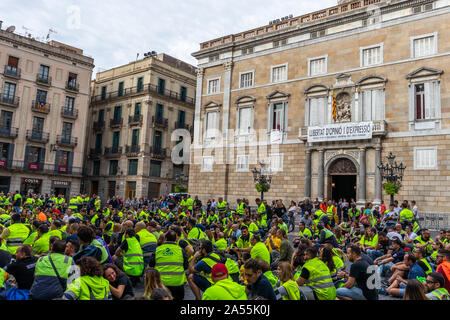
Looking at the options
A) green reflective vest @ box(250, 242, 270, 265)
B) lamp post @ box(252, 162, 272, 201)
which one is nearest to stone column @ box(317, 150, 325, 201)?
lamp post @ box(252, 162, 272, 201)

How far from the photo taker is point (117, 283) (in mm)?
5930

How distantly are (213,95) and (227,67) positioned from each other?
2.65 metres

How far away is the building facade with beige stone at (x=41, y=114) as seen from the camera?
36031mm

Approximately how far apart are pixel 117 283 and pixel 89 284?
89cm

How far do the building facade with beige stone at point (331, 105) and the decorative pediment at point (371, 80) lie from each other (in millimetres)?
64

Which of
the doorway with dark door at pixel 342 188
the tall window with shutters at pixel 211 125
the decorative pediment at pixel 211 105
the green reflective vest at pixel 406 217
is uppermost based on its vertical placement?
the decorative pediment at pixel 211 105

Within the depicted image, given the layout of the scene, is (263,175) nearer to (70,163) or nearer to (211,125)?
(211,125)

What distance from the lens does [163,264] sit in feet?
22.6

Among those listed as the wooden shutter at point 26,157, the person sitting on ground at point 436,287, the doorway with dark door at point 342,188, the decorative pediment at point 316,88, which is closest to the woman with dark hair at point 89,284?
the person sitting on ground at point 436,287

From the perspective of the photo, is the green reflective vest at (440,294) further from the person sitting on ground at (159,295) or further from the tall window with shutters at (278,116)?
the tall window with shutters at (278,116)

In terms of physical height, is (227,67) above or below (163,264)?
above
